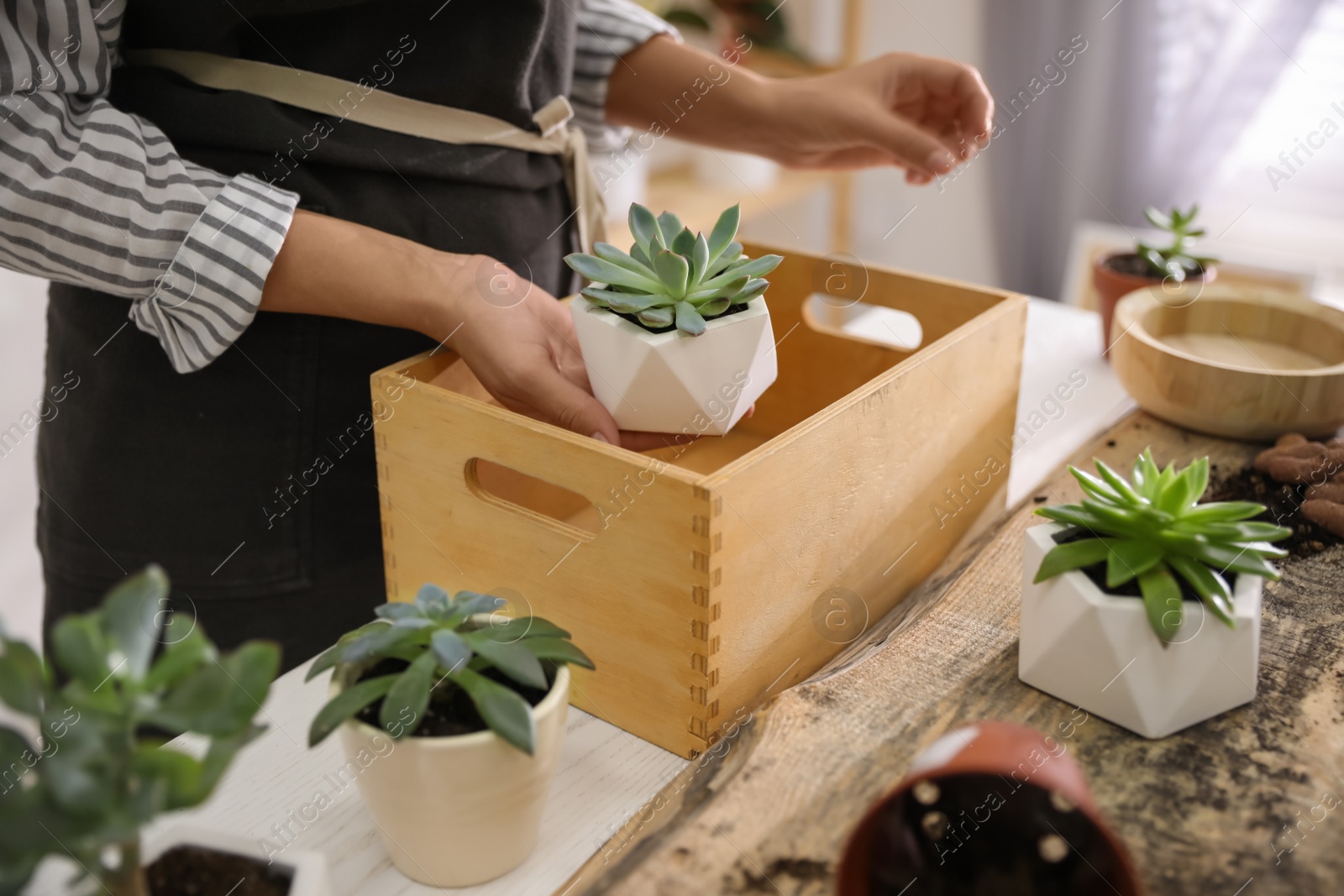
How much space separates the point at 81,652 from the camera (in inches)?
16.0

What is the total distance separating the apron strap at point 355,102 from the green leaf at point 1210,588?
675mm

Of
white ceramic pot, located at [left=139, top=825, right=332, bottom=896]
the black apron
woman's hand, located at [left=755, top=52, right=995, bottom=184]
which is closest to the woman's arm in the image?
woman's hand, located at [left=755, top=52, right=995, bottom=184]

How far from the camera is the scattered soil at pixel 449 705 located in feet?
1.96

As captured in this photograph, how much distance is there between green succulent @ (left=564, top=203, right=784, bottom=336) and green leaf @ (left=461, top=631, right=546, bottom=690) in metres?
0.26

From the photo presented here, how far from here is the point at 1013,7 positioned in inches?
107

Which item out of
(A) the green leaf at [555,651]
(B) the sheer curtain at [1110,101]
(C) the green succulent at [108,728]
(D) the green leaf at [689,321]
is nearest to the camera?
(C) the green succulent at [108,728]

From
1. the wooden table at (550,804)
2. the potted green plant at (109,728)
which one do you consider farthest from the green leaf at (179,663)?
the wooden table at (550,804)

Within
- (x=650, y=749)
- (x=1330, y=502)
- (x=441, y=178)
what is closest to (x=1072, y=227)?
(x=1330, y=502)

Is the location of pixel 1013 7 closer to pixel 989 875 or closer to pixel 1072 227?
pixel 1072 227

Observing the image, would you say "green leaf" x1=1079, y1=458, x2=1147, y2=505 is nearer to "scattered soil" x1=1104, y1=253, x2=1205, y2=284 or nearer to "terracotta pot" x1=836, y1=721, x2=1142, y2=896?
"terracotta pot" x1=836, y1=721, x2=1142, y2=896

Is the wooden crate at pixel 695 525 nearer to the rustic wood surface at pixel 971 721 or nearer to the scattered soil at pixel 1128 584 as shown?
the rustic wood surface at pixel 971 721

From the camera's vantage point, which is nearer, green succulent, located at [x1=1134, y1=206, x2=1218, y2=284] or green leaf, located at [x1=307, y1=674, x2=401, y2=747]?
green leaf, located at [x1=307, y1=674, x2=401, y2=747]

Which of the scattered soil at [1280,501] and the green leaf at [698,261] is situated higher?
the green leaf at [698,261]

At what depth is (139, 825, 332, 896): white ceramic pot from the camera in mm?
515
